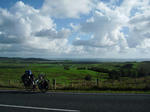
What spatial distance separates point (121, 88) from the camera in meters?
12.6

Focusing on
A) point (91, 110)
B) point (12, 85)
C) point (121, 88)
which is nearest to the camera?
point (91, 110)

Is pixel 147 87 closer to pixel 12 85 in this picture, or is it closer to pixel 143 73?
pixel 143 73

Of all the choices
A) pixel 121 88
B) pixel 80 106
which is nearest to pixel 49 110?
pixel 80 106

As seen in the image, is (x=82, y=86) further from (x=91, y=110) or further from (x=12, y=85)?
(x=12, y=85)

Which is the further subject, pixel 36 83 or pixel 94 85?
pixel 94 85

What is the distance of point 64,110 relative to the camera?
260 inches

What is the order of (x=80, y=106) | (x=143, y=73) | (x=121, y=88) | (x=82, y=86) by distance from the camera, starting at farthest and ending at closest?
1. (x=143, y=73)
2. (x=82, y=86)
3. (x=121, y=88)
4. (x=80, y=106)

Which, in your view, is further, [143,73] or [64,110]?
[143,73]

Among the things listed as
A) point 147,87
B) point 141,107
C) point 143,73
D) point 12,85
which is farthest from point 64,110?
point 143,73

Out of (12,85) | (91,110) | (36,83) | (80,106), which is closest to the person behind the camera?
(91,110)

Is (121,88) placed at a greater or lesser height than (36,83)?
lesser

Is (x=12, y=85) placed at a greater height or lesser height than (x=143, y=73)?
lesser

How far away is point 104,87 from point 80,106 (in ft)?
21.3

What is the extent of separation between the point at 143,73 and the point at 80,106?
1234cm
